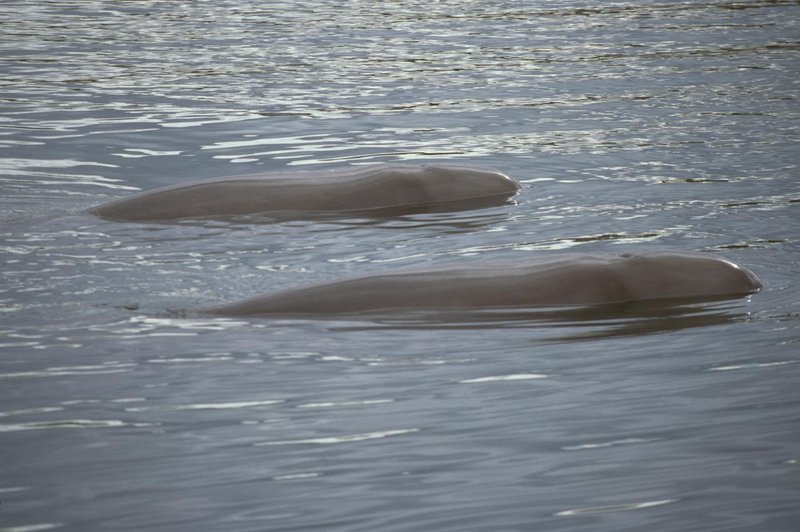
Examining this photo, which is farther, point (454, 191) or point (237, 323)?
point (454, 191)

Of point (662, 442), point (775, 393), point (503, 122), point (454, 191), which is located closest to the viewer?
point (662, 442)

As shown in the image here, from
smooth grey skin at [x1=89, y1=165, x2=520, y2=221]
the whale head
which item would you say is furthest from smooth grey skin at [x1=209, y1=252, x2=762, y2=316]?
smooth grey skin at [x1=89, y1=165, x2=520, y2=221]

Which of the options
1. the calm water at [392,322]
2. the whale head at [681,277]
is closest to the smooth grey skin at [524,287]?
the whale head at [681,277]

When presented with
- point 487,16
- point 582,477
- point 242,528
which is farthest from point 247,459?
point 487,16

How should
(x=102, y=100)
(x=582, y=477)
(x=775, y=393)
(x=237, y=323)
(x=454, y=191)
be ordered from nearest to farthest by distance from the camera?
(x=582, y=477) → (x=775, y=393) → (x=237, y=323) → (x=454, y=191) → (x=102, y=100)

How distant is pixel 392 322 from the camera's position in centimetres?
502

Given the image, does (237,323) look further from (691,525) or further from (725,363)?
(691,525)

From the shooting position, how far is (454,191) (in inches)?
305

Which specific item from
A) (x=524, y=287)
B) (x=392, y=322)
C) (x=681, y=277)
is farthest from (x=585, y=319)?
(x=392, y=322)

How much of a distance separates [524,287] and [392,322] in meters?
0.51

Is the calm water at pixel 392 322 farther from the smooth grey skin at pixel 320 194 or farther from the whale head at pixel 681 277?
the smooth grey skin at pixel 320 194

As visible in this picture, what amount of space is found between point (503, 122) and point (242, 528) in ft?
21.9

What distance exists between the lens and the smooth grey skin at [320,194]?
718 centimetres

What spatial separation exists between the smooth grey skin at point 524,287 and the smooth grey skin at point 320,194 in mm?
1966
